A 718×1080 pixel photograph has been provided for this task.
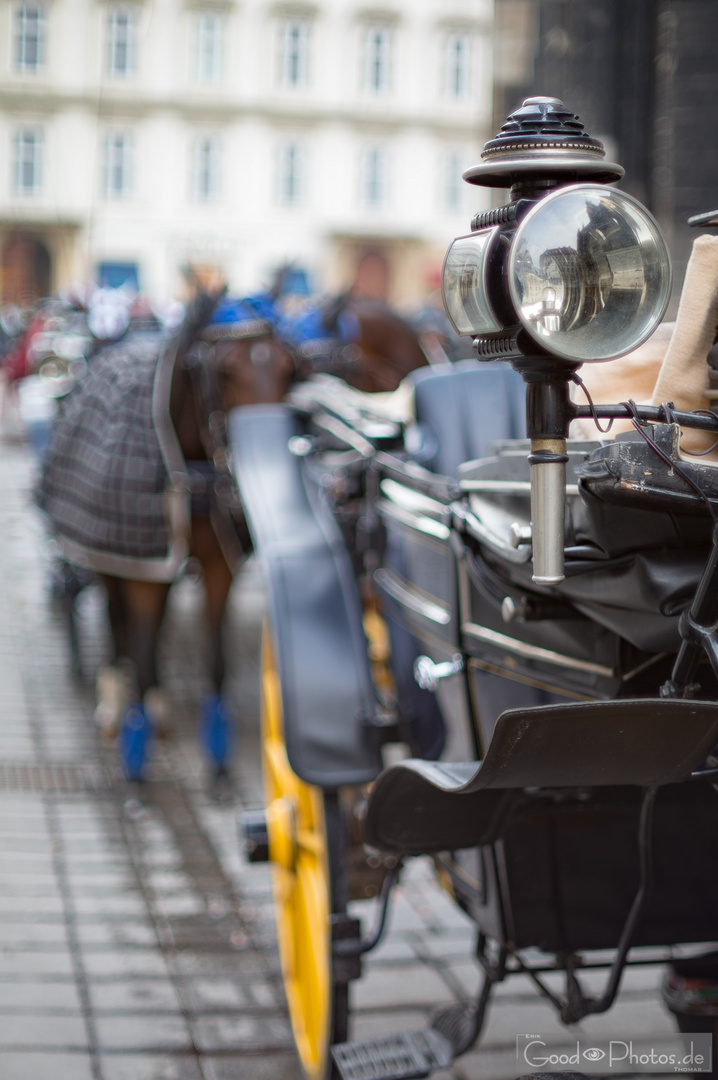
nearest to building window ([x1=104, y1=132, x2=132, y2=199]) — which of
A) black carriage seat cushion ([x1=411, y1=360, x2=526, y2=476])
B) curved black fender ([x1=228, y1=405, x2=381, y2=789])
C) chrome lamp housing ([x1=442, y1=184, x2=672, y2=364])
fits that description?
curved black fender ([x1=228, y1=405, x2=381, y2=789])

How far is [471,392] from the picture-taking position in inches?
98.3

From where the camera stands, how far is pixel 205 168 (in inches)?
1268

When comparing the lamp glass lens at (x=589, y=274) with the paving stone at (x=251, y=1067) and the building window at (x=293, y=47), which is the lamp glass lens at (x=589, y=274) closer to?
the paving stone at (x=251, y=1067)

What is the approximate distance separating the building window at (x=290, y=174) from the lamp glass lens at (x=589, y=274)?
1306 inches

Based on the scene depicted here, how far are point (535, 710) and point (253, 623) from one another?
247 inches

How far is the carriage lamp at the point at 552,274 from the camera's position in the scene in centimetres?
120

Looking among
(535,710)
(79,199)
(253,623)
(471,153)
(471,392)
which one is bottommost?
(253,623)

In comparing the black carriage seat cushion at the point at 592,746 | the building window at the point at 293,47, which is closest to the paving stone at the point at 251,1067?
the black carriage seat cushion at the point at 592,746

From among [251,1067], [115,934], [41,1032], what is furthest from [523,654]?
[115,934]

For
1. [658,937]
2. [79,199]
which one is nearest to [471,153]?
[79,199]

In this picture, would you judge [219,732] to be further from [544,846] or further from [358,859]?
[544,846]

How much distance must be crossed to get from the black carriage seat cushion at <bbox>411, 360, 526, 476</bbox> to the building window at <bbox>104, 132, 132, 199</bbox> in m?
30.5

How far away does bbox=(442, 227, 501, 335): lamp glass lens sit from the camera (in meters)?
1.25

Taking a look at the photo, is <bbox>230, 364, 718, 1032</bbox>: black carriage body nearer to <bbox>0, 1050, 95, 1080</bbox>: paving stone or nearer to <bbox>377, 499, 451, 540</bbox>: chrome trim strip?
<bbox>377, 499, 451, 540</bbox>: chrome trim strip
